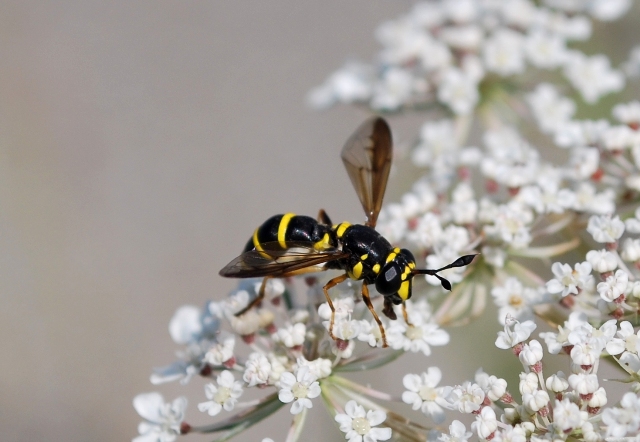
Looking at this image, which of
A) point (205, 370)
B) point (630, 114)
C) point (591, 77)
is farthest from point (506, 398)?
point (591, 77)

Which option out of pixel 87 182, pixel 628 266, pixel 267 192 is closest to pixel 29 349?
pixel 87 182

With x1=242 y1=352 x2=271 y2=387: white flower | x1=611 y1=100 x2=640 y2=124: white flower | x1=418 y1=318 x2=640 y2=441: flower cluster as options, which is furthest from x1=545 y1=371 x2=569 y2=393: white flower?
x1=611 y1=100 x2=640 y2=124: white flower

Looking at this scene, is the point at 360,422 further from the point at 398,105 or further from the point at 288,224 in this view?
the point at 398,105

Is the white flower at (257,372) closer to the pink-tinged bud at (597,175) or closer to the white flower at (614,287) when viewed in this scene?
the white flower at (614,287)

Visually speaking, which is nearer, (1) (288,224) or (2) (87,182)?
(1) (288,224)

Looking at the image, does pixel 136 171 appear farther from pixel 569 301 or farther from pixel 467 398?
pixel 467 398

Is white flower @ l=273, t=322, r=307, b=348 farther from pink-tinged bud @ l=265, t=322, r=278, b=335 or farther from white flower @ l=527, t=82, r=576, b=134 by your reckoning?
white flower @ l=527, t=82, r=576, b=134
